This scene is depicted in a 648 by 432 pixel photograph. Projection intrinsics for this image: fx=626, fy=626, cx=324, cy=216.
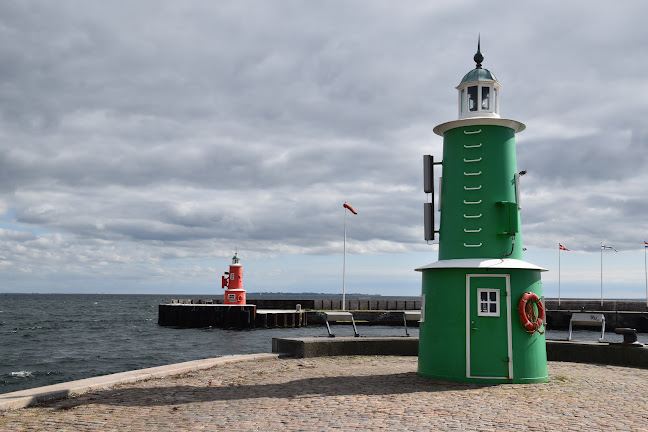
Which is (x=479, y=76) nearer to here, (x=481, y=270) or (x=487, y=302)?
(x=481, y=270)

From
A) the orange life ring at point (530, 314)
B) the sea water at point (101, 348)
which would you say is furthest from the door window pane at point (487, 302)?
the sea water at point (101, 348)

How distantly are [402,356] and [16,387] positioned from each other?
14.7 meters

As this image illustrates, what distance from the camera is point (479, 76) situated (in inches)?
527

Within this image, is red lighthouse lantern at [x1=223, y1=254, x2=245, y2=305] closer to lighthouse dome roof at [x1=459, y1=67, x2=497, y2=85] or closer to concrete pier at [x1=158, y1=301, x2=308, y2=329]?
concrete pier at [x1=158, y1=301, x2=308, y2=329]

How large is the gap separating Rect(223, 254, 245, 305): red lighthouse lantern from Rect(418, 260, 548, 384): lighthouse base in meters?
41.9

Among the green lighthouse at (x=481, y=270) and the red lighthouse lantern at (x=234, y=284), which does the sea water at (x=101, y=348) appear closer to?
the red lighthouse lantern at (x=234, y=284)

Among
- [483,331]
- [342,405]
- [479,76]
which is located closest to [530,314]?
[483,331]

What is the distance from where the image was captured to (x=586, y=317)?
1686cm

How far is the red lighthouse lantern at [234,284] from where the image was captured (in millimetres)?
53356

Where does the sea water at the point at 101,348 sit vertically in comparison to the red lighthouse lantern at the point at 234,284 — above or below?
below

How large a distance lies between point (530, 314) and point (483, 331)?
41.4 inches

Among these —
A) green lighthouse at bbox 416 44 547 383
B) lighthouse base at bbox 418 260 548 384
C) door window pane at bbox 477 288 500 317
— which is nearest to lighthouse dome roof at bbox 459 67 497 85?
green lighthouse at bbox 416 44 547 383

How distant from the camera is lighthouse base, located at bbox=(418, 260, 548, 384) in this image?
11977 mm

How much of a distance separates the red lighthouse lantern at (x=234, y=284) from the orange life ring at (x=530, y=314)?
42.3 meters
